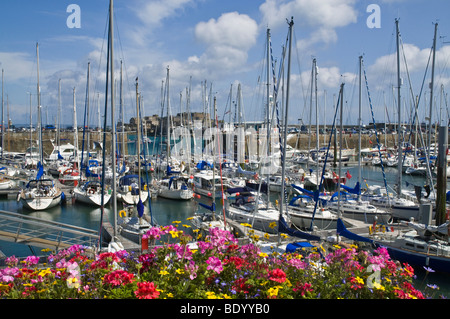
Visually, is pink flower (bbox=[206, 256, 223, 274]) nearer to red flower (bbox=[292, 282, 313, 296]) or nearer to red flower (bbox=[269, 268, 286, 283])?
red flower (bbox=[269, 268, 286, 283])

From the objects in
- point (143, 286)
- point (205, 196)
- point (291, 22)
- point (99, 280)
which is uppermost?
point (291, 22)

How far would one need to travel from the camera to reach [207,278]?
15.7 ft

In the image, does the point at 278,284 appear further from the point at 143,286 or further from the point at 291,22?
the point at 291,22

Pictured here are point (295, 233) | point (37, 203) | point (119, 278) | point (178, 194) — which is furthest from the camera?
point (178, 194)

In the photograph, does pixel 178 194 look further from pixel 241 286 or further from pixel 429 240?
pixel 241 286

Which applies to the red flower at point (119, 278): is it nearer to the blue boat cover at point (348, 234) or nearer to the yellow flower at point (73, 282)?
the yellow flower at point (73, 282)

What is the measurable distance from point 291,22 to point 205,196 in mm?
19819

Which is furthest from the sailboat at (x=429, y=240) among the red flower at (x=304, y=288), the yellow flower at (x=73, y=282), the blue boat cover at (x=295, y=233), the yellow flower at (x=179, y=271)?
the yellow flower at (x=73, y=282)

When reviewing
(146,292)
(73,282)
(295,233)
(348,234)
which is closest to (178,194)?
(295,233)

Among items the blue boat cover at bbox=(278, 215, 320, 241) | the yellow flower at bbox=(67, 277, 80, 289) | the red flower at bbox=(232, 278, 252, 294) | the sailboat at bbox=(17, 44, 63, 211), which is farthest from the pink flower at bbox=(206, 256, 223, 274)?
the sailboat at bbox=(17, 44, 63, 211)

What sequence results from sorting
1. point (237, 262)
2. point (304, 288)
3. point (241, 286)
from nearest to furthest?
point (304, 288)
point (241, 286)
point (237, 262)
